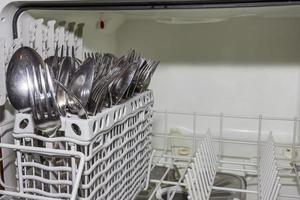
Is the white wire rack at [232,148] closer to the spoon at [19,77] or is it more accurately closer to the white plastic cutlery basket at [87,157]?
the white plastic cutlery basket at [87,157]

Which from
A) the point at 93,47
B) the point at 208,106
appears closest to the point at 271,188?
the point at 208,106

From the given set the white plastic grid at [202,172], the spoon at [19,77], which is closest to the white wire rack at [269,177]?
the white plastic grid at [202,172]

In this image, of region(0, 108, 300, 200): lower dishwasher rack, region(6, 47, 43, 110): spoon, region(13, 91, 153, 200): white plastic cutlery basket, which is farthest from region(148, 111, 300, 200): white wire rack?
region(6, 47, 43, 110): spoon

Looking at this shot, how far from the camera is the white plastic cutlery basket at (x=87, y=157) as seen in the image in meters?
0.49

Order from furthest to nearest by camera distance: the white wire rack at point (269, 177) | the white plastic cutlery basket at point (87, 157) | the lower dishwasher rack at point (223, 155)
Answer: the lower dishwasher rack at point (223, 155)
the white wire rack at point (269, 177)
the white plastic cutlery basket at point (87, 157)

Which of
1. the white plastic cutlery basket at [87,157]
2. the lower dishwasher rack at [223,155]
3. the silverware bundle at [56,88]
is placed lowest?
the lower dishwasher rack at [223,155]

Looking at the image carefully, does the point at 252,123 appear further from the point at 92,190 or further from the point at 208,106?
the point at 92,190

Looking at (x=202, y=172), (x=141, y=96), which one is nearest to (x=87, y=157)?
(x=141, y=96)

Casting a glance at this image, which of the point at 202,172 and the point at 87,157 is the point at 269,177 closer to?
the point at 202,172

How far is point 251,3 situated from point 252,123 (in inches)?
22.3

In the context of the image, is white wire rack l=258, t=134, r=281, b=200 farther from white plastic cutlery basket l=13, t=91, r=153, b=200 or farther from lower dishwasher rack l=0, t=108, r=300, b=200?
white plastic cutlery basket l=13, t=91, r=153, b=200

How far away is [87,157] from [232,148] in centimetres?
66

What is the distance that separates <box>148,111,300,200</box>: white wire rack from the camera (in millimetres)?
835

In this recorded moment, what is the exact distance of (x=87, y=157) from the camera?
0.49 metres
